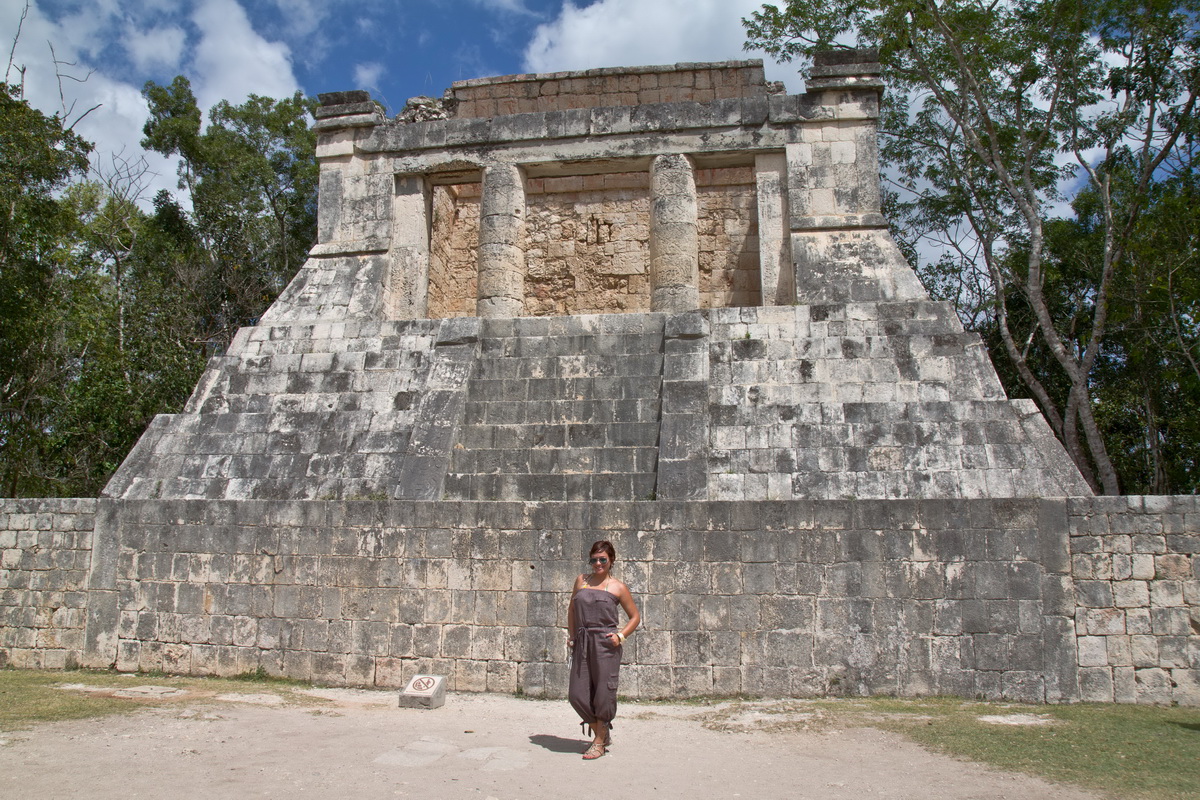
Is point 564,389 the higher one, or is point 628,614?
point 564,389

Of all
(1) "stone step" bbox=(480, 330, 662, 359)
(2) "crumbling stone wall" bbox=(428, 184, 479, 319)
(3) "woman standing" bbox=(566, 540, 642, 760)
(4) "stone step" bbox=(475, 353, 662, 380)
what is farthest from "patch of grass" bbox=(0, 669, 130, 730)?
(2) "crumbling stone wall" bbox=(428, 184, 479, 319)

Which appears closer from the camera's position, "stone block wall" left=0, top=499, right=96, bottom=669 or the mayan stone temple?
the mayan stone temple

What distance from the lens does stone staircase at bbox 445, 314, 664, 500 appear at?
8.15 meters

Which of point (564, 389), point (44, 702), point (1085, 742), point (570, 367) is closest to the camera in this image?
point (1085, 742)

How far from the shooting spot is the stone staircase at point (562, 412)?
8.15m

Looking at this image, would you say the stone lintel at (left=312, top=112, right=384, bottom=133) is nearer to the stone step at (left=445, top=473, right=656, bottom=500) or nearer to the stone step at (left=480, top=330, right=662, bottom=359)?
the stone step at (left=480, top=330, right=662, bottom=359)

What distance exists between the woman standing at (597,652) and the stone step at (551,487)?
2.68m

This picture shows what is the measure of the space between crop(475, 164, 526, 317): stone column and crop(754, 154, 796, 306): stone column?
3016 mm

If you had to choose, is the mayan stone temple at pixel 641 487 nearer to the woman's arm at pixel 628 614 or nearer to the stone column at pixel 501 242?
the stone column at pixel 501 242

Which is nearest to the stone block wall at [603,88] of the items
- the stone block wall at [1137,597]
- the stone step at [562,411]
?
the stone step at [562,411]

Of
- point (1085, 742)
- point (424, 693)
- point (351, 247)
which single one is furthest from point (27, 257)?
point (1085, 742)

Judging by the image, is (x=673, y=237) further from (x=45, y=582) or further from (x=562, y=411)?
(x=45, y=582)

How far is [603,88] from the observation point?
40.6 ft

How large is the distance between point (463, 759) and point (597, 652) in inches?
38.1
